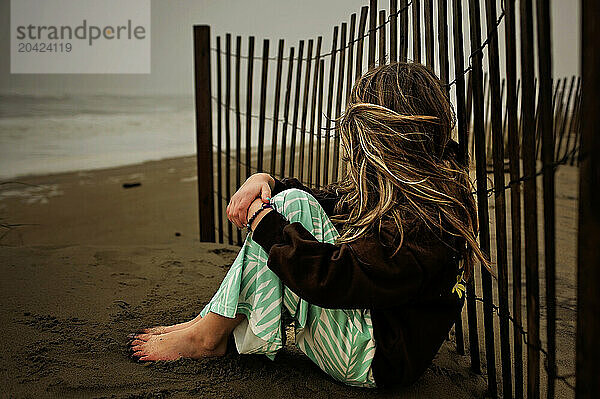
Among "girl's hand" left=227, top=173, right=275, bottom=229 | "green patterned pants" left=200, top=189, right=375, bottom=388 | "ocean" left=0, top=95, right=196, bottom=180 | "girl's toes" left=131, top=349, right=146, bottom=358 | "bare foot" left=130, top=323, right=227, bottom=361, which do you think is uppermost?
"ocean" left=0, top=95, right=196, bottom=180

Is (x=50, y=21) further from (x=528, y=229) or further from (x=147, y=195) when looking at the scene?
(x=528, y=229)

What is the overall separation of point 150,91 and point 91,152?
5203 millimetres

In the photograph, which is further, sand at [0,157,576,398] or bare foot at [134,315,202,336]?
bare foot at [134,315,202,336]

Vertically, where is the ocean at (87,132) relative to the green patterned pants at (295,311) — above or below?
above

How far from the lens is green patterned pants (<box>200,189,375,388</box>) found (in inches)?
61.5

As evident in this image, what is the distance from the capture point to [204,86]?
376 cm

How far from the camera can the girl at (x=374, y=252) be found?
4.68ft

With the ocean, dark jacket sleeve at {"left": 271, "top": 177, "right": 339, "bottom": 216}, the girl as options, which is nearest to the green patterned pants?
the girl

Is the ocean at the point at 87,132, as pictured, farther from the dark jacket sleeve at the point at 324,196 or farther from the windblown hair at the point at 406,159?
the windblown hair at the point at 406,159

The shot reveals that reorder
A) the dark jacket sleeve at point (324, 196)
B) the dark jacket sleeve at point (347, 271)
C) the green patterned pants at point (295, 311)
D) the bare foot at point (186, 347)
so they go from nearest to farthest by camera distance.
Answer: the dark jacket sleeve at point (347, 271)
the green patterned pants at point (295, 311)
the bare foot at point (186, 347)
the dark jacket sleeve at point (324, 196)

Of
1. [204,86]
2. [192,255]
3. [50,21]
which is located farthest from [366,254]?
Result: [50,21]

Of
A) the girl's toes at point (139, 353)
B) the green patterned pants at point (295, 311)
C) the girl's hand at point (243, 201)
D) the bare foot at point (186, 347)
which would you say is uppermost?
the girl's hand at point (243, 201)

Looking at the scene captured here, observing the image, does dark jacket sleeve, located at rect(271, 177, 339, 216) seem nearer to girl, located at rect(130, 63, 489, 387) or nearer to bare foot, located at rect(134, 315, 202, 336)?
girl, located at rect(130, 63, 489, 387)

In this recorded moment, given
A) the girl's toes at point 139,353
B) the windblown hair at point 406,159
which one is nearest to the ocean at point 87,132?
the girl's toes at point 139,353
